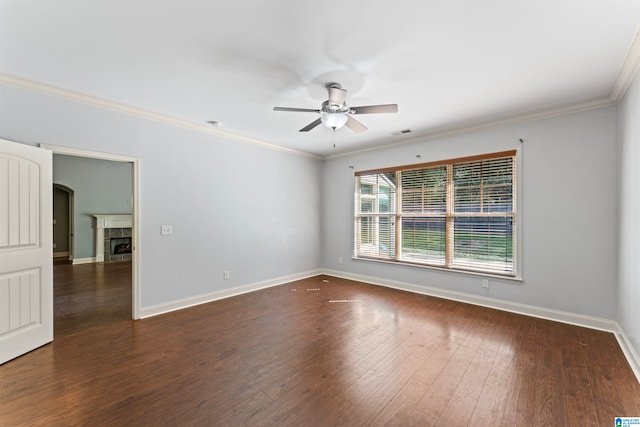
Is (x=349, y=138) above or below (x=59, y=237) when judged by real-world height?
above

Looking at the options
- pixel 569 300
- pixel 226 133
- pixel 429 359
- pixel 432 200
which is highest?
pixel 226 133

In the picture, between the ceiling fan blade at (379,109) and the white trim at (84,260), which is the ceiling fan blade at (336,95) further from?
the white trim at (84,260)

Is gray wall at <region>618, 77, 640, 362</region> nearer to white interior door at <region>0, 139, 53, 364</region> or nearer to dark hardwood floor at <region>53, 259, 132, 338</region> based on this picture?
dark hardwood floor at <region>53, 259, 132, 338</region>

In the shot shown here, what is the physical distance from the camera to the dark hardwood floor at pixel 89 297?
11.5 ft

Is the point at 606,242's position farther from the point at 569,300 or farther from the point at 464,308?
the point at 464,308

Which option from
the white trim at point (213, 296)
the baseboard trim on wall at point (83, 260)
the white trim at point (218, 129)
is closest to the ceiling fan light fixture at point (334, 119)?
the white trim at point (218, 129)

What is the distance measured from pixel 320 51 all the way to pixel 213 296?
3.84m

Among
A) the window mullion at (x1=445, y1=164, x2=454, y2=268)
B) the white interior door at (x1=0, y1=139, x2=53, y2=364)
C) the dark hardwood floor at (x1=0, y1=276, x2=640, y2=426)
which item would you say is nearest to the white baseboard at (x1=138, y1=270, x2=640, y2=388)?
the dark hardwood floor at (x1=0, y1=276, x2=640, y2=426)

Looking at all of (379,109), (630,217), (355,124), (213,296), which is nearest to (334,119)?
(355,124)

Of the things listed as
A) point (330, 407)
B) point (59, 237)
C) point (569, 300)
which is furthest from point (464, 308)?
point (59, 237)

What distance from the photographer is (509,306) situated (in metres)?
3.90

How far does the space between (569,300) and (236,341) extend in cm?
412

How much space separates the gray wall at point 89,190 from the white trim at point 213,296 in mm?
5980

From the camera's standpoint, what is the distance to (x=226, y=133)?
4543mm
